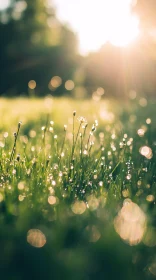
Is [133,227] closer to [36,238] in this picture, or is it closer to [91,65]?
[36,238]

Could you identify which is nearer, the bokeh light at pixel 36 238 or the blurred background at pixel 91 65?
the bokeh light at pixel 36 238

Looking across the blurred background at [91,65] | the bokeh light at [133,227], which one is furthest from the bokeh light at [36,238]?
the blurred background at [91,65]

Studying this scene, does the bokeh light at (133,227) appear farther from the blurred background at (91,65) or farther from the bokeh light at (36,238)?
the blurred background at (91,65)

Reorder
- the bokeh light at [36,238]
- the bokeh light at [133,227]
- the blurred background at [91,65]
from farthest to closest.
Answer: the blurred background at [91,65], the bokeh light at [133,227], the bokeh light at [36,238]

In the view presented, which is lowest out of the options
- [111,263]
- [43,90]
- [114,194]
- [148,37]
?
[111,263]

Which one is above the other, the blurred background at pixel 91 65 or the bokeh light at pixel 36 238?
the blurred background at pixel 91 65

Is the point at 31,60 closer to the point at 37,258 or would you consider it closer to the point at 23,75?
the point at 23,75

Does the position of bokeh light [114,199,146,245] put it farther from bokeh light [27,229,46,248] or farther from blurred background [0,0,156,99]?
blurred background [0,0,156,99]

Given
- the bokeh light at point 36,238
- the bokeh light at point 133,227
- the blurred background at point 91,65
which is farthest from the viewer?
the blurred background at point 91,65

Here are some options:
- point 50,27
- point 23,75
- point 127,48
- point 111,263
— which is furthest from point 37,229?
point 50,27

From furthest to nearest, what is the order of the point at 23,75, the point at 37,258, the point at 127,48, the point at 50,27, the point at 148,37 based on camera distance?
the point at 50,27, the point at 23,75, the point at 127,48, the point at 148,37, the point at 37,258

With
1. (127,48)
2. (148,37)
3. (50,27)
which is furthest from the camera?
(50,27)
